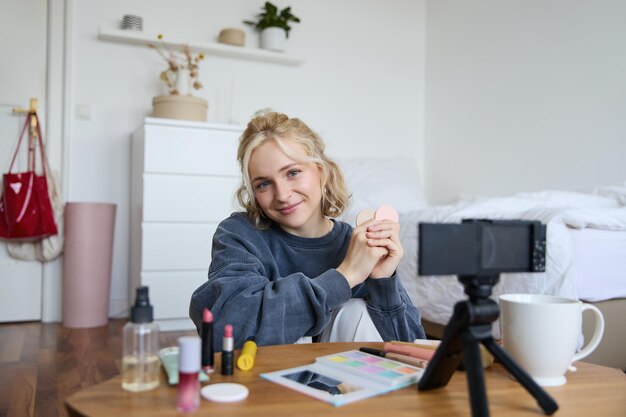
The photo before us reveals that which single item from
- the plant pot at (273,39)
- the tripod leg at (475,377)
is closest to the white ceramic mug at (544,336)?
the tripod leg at (475,377)

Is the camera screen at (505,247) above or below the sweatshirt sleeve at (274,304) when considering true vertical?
above

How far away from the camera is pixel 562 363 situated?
718 millimetres

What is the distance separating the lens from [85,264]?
2.98 metres

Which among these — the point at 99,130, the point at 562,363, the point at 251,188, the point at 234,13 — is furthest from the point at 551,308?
the point at 234,13

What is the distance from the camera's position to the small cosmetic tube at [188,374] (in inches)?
22.9

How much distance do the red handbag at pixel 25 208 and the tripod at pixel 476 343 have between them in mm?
2832

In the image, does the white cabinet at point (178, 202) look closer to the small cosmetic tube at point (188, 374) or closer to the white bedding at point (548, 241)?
the white bedding at point (548, 241)

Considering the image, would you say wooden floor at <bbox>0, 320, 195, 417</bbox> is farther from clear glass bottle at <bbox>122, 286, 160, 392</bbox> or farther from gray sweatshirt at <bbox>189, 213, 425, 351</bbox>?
clear glass bottle at <bbox>122, 286, 160, 392</bbox>

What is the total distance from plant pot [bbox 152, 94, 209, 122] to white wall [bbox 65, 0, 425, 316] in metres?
0.32

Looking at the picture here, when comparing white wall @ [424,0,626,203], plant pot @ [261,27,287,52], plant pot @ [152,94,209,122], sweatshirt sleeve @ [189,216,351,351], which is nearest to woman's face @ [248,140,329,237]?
sweatshirt sleeve @ [189,216,351,351]

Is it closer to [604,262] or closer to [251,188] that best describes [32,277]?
[251,188]

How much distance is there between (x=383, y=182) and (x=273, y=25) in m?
1.18

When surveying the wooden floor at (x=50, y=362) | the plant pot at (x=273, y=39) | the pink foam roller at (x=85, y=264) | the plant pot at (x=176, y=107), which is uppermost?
the plant pot at (x=273, y=39)

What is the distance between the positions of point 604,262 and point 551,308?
141cm
